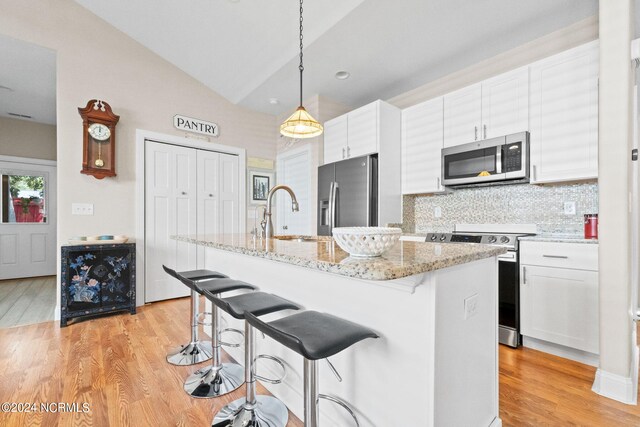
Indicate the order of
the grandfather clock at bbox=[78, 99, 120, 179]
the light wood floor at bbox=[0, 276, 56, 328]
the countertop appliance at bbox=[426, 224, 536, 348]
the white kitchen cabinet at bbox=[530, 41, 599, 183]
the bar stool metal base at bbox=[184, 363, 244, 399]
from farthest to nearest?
the grandfather clock at bbox=[78, 99, 120, 179] < the light wood floor at bbox=[0, 276, 56, 328] < the countertop appliance at bbox=[426, 224, 536, 348] < the white kitchen cabinet at bbox=[530, 41, 599, 183] < the bar stool metal base at bbox=[184, 363, 244, 399]

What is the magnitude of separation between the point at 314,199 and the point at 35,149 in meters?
5.00

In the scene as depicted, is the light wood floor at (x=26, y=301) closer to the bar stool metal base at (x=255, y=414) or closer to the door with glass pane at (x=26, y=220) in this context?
the door with glass pane at (x=26, y=220)

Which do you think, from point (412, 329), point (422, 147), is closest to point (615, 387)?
point (412, 329)

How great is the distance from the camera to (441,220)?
3473mm

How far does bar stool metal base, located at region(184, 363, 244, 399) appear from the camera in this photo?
176 cm

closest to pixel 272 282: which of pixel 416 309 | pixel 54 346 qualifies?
pixel 416 309

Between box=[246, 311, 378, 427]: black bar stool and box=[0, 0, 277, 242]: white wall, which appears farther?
box=[0, 0, 277, 242]: white wall

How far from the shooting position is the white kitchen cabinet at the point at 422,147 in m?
3.23

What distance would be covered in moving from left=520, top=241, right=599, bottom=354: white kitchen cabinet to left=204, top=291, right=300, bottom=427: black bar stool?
1.91m

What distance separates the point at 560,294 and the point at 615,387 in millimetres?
614

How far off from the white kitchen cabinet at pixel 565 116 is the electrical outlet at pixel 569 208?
30 cm

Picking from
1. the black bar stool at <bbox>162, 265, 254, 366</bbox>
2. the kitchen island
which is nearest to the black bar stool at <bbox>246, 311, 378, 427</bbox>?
the kitchen island

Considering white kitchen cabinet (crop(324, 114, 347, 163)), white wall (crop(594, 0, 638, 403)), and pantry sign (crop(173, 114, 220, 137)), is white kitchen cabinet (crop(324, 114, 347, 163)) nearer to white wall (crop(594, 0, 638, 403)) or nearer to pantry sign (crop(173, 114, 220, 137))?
pantry sign (crop(173, 114, 220, 137))

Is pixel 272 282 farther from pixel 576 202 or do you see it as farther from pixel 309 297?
pixel 576 202
